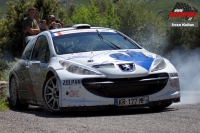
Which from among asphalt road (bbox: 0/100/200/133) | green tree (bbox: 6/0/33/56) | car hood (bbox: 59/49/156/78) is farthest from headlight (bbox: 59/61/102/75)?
green tree (bbox: 6/0/33/56)

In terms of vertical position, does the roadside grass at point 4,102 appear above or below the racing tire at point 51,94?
below

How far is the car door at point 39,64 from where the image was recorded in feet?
34.3

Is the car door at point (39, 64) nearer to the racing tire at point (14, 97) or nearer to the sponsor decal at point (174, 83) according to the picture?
the racing tire at point (14, 97)

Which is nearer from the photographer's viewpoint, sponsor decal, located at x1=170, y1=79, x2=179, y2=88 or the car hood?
the car hood

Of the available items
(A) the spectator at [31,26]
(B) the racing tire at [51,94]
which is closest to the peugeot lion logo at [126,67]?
(B) the racing tire at [51,94]

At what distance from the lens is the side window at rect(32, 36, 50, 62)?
10.7 metres

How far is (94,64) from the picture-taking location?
952 cm

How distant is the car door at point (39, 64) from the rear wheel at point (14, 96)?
2.71ft

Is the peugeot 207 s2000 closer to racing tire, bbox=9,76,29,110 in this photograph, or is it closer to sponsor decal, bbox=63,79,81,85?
sponsor decal, bbox=63,79,81,85

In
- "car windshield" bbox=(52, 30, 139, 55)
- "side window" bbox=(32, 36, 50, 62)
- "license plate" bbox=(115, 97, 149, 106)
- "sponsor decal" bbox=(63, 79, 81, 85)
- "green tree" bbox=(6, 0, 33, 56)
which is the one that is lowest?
"green tree" bbox=(6, 0, 33, 56)

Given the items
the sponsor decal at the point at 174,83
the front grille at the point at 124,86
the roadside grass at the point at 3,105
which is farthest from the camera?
the roadside grass at the point at 3,105

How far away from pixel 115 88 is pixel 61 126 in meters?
1.77

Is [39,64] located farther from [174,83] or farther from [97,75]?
[174,83]

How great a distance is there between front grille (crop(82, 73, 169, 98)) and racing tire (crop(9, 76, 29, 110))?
2742 mm
